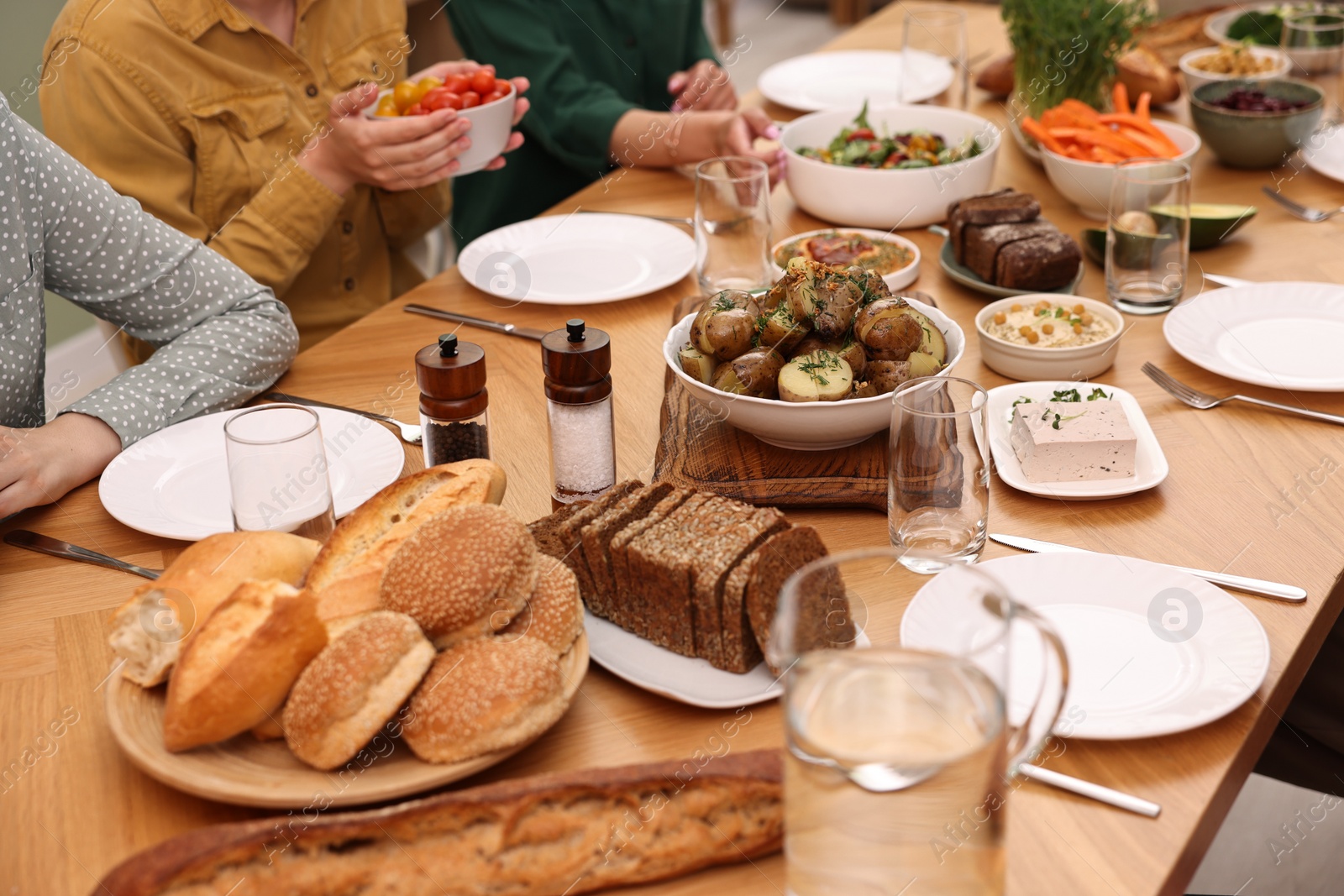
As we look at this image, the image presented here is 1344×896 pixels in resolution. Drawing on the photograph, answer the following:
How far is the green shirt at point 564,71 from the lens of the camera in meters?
2.36

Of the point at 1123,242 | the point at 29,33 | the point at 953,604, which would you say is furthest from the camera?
the point at 29,33

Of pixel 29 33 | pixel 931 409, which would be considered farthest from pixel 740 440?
pixel 29 33

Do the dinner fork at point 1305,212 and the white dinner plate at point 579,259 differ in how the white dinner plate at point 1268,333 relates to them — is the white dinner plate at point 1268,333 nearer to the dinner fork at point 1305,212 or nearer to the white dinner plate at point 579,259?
the dinner fork at point 1305,212

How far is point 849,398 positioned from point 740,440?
0.50 ft

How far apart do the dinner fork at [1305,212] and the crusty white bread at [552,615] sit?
151cm

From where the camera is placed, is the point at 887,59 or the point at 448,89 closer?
the point at 448,89

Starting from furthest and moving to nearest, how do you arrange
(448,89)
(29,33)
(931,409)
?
(29,33) → (448,89) → (931,409)

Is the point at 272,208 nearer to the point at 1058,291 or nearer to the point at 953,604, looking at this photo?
the point at 1058,291

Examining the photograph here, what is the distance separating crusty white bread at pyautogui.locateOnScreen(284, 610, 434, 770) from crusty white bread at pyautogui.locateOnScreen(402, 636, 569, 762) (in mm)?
20

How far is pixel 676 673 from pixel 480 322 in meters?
0.84

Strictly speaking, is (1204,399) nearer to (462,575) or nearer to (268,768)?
(462,575)

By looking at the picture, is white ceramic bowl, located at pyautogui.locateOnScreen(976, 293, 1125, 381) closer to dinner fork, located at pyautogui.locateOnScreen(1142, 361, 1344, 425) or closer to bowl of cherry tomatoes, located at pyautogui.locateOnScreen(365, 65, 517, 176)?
dinner fork, located at pyautogui.locateOnScreen(1142, 361, 1344, 425)

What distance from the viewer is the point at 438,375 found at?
112cm

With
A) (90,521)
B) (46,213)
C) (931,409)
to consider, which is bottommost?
(90,521)
